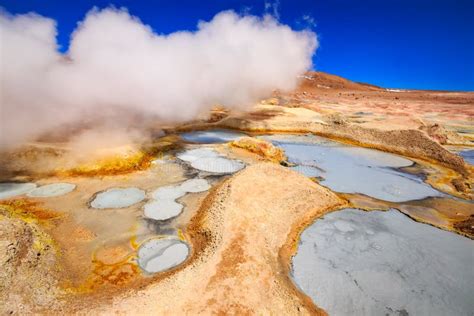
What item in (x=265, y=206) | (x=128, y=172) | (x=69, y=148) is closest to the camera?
(x=265, y=206)

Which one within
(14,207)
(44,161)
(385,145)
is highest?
(385,145)

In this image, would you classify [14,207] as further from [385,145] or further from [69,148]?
[385,145]

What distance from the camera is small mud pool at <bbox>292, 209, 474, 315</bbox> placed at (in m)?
5.21

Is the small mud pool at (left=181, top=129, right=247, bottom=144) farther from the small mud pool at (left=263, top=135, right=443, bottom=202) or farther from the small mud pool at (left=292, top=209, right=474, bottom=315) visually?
the small mud pool at (left=292, top=209, right=474, bottom=315)

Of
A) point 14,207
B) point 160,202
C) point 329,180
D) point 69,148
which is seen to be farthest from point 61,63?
point 329,180

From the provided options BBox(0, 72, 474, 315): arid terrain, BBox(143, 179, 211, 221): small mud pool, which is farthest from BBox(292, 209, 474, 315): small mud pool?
BBox(143, 179, 211, 221): small mud pool

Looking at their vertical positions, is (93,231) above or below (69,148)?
below

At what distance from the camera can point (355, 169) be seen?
1209cm

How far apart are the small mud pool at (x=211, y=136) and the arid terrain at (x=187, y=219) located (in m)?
1.50

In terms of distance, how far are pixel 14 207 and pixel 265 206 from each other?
695 centimetres

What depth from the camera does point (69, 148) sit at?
11.1 meters

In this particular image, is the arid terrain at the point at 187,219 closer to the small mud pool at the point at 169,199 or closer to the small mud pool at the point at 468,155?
the small mud pool at the point at 169,199

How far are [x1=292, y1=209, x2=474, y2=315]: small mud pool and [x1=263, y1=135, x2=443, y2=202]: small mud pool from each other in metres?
2.24

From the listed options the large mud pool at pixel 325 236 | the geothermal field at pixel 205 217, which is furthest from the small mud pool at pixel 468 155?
the large mud pool at pixel 325 236
